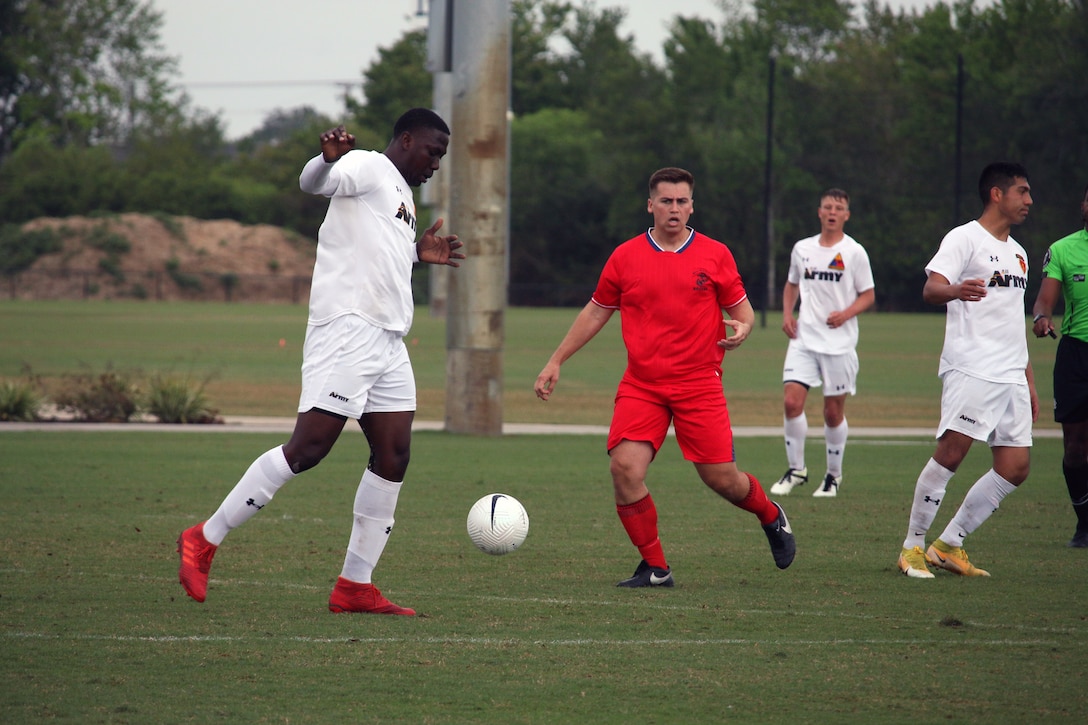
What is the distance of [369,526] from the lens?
6531 millimetres

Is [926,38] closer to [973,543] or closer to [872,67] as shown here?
[872,67]

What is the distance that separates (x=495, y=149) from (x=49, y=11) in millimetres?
84683

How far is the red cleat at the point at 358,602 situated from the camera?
21.2 feet

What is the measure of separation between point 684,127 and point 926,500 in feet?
212

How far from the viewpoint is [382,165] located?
6.38m

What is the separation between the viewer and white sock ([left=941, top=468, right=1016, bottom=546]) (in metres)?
7.68

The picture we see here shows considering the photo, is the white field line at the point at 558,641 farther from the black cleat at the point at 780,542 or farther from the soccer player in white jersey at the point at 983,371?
the soccer player in white jersey at the point at 983,371

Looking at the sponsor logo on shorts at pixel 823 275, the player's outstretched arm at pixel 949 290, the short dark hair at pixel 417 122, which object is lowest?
the player's outstretched arm at pixel 949 290

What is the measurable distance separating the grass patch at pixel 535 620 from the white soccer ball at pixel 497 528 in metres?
0.21

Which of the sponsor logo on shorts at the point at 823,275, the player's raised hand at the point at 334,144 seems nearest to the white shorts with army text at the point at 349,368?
the player's raised hand at the point at 334,144

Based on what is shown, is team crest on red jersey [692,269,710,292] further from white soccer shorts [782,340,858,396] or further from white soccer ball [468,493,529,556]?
white soccer shorts [782,340,858,396]

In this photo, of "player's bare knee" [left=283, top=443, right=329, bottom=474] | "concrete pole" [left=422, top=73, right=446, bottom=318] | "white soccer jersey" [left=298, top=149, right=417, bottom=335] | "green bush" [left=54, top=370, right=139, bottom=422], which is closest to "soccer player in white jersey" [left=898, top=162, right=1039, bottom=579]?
"white soccer jersey" [left=298, top=149, right=417, bottom=335]

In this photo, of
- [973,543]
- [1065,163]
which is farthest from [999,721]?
[1065,163]

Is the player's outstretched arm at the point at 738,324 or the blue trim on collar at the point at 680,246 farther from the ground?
the blue trim on collar at the point at 680,246
